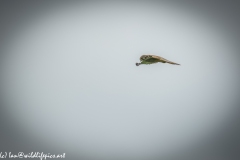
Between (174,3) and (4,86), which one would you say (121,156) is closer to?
(4,86)

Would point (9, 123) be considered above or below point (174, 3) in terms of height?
below

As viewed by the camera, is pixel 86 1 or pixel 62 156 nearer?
pixel 62 156

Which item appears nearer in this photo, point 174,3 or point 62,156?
point 62,156

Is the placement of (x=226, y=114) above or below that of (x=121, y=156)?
above

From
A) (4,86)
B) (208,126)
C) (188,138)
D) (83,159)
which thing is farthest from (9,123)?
(208,126)

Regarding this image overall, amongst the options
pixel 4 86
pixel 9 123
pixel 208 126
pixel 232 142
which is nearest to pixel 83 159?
pixel 9 123

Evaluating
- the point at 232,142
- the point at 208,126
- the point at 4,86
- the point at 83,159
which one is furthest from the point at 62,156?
the point at 232,142

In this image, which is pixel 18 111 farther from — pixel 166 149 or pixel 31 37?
pixel 166 149

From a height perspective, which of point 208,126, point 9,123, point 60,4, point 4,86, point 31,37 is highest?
point 60,4

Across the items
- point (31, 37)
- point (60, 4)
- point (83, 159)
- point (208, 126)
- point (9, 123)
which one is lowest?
point (83, 159)
